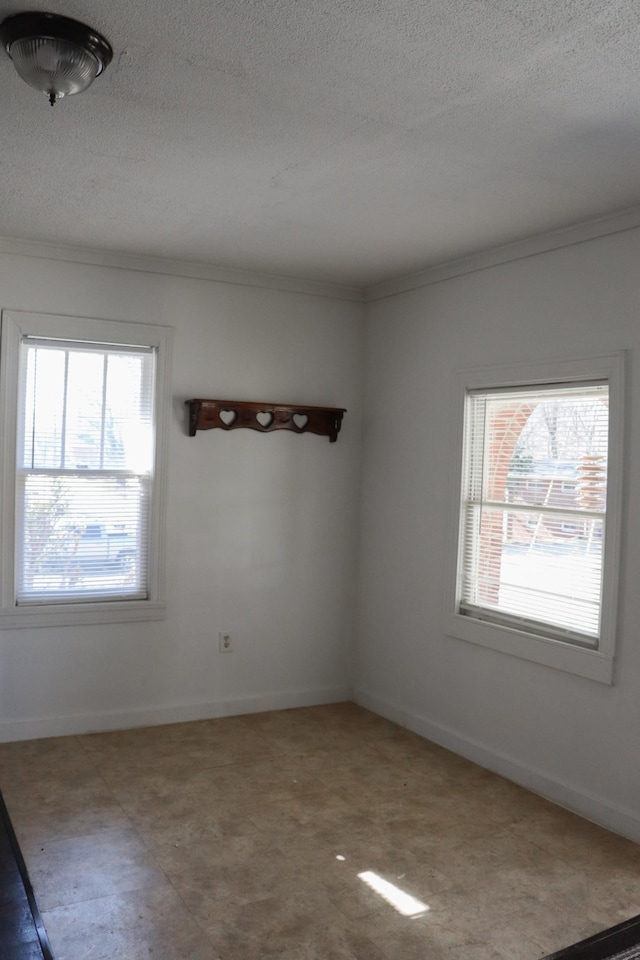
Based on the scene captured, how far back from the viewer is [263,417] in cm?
491

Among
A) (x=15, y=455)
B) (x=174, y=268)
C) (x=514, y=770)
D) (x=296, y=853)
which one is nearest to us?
(x=296, y=853)

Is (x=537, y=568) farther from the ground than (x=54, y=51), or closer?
closer

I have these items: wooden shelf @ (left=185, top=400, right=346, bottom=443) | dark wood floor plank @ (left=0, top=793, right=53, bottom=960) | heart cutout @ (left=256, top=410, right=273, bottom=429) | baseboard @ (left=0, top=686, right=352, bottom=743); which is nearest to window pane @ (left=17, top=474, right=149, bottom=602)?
wooden shelf @ (left=185, top=400, right=346, bottom=443)

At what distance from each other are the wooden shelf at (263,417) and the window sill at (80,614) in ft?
3.30

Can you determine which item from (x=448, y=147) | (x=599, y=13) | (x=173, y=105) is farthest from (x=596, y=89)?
(x=173, y=105)

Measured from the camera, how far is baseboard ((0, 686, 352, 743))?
4348 mm

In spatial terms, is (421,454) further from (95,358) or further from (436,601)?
(95,358)

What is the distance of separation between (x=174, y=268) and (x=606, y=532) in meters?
2.71

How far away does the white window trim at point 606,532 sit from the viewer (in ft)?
11.5

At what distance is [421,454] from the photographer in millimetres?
4723

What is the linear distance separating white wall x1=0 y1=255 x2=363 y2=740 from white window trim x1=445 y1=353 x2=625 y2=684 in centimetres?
99

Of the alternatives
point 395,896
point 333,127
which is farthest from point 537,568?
point 333,127

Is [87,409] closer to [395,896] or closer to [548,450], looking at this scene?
[548,450]

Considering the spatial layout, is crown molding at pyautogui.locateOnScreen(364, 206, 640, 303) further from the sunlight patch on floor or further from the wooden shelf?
the sunlight patch on floor
